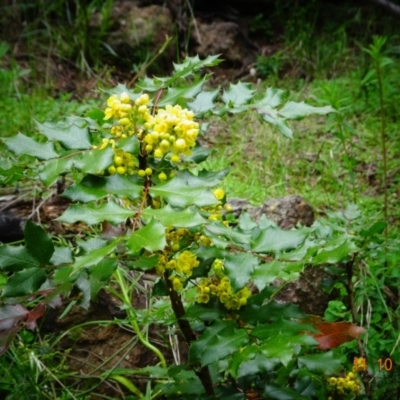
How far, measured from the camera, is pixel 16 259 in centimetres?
91

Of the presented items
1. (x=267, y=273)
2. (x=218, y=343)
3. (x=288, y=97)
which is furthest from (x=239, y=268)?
(x=288, y=97)

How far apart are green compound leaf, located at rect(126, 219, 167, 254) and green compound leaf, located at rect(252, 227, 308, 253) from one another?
0.24 m

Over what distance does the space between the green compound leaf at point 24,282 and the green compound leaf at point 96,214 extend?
144 mm

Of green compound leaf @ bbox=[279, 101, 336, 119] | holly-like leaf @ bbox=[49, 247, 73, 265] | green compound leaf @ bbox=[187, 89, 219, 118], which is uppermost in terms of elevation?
green compound leaf @ bbox=[279, 101, 336, 119]

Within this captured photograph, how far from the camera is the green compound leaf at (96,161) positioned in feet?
2.79

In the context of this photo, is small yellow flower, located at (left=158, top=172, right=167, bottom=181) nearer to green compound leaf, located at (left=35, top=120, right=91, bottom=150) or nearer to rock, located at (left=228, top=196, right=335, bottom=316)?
green compound leaf, located at (left=35, top=120, right=91, bottom=150)

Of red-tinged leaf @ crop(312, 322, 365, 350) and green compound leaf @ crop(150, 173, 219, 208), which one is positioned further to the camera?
red-tinged leaf @ crop(312, 322, 365, 350)

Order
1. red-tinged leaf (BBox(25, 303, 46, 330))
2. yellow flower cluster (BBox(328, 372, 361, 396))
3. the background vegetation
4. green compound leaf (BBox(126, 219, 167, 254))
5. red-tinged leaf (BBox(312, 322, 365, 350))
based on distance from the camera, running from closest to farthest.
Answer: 1. green compound leaf (BBox(126, 219, 167, 254))
2. red-tinged leaf (BBox(25, 303, 46, 330))
3. red-tinged leaf (BBox(312, 322, 365, 350))
4. yellow flower cluster (BBox(328, 372, 361, 396))
5. the background vegetation

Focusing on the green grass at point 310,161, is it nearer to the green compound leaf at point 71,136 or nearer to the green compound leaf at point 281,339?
the green compound leaf at point 281,339

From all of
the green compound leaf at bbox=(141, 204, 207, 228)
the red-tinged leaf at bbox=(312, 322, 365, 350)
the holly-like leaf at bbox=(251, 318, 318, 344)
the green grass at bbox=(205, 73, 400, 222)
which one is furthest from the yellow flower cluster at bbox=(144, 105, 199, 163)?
the green grass at bbox=(205, 73, 400, 222)

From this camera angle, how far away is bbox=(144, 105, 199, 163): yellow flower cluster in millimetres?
885

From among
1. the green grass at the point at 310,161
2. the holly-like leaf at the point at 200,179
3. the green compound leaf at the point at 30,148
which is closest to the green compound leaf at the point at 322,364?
the holly-like leaf at the point at 200,179

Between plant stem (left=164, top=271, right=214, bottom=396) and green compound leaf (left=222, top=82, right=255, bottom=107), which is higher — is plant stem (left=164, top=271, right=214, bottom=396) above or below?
below
